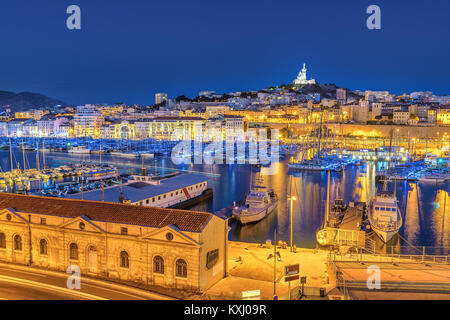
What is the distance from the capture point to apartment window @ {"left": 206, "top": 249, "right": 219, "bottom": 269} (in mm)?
6875

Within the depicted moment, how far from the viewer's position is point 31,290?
6570mm

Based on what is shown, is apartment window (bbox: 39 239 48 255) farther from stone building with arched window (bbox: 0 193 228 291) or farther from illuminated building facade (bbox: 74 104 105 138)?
illuminated building facade (bbox: 74 104 105 138)

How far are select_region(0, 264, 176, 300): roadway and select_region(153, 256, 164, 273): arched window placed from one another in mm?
417

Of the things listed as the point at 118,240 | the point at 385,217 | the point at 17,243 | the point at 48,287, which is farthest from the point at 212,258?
the point at 385,217

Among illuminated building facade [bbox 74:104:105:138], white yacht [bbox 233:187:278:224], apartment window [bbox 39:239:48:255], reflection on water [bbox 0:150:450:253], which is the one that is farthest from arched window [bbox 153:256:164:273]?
illuminated building facade [bbox 74:104:105:138]

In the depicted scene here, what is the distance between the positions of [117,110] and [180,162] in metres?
70.9

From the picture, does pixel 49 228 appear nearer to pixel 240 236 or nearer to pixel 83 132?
pixel 240 236

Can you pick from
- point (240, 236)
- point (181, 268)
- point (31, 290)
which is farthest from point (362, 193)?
point (31, 290)

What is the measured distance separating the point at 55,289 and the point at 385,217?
35.2ft

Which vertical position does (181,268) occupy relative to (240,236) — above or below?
above

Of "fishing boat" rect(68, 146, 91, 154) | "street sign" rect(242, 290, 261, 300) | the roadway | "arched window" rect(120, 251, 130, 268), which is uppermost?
"fishing boat" rect(68, 146, 91, 154)

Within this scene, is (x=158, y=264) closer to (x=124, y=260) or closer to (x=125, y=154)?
(x=124, y=260)

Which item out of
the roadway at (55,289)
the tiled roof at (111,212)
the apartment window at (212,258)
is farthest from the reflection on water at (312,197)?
Answer: the roadway at (55,289)

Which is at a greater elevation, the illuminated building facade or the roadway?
the illuminated building facade
